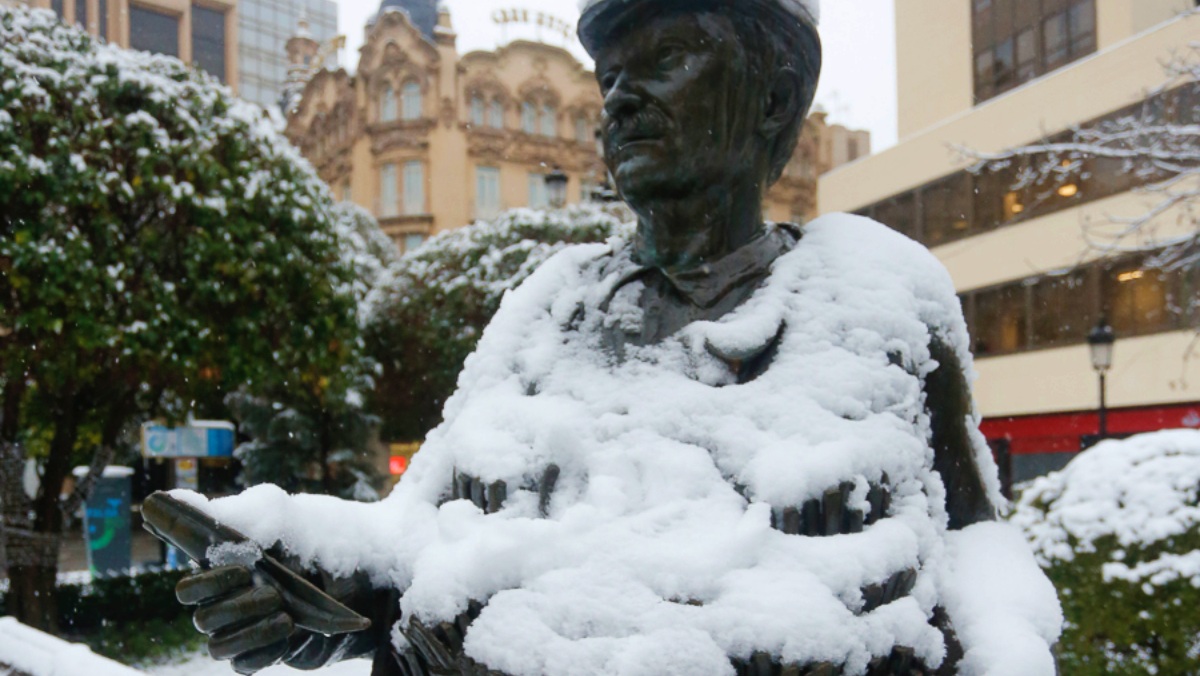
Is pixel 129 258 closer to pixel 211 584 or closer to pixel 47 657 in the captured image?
pixel 47 657

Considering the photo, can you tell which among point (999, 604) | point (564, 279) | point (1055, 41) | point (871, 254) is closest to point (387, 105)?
point (1055, 41)

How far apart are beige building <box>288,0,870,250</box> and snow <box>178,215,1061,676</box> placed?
102 feet

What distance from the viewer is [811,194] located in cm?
3123

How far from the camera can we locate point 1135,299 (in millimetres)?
17266

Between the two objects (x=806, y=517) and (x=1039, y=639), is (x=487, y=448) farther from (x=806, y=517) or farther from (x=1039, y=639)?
(x=1039, y=639)

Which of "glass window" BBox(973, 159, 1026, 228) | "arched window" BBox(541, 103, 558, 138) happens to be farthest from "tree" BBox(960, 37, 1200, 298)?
"arched window" BBox(541, 103, 558, 138)

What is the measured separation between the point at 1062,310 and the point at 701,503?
1911 cm

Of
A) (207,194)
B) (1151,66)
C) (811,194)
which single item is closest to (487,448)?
(207,194)

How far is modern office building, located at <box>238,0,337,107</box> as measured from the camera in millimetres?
37938

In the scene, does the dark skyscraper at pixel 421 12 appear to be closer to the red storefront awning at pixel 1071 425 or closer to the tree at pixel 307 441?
the tree at pixel 307 441

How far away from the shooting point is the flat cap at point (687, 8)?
166 centimetres

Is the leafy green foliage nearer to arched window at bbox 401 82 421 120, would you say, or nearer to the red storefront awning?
the red storefront awning

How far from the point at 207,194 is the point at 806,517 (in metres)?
8.81

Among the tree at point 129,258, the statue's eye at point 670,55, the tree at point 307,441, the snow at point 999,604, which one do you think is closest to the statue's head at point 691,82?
the statue's eye at point 670,55
